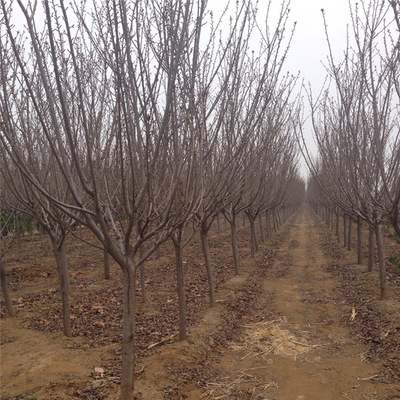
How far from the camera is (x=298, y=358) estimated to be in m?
5.30

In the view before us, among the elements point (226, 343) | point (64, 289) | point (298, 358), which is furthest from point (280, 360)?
point (64, 289)

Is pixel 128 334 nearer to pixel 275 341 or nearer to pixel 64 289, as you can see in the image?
pixel 64 289

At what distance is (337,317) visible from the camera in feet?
23.1

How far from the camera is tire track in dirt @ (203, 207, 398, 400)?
14.2 feet

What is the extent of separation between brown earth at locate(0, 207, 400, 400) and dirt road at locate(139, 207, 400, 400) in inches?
0.6

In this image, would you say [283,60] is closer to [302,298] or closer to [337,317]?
[337,317]

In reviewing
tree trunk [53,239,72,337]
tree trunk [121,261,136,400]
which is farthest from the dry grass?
tree trunk [53,239,72,337]

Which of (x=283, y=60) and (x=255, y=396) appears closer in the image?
(x=255, y=396)

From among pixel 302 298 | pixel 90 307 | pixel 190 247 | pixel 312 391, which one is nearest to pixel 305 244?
pixel 190 247

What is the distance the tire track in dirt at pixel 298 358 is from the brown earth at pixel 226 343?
0.05ft

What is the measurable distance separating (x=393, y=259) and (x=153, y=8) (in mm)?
11105

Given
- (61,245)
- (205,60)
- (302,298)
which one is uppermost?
(205,60)

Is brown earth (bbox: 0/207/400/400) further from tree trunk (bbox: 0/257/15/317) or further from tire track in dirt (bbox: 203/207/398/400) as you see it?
tree trunk (bbox: 0/257/15/317)

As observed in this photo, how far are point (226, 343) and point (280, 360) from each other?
3.17 ft
